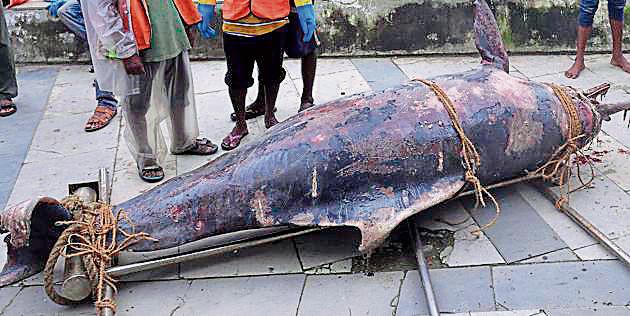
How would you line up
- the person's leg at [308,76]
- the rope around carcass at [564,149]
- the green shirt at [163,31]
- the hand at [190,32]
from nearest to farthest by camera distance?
the rope around carcass at [564,149] < the green shirt at [163,31] < the hand at [190,32] < the person's leg at [308,76]

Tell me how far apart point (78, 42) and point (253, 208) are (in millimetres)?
4231

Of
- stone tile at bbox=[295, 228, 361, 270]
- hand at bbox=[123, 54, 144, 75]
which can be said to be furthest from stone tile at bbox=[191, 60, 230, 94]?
stone tile at bbox=[295, 228, 361, 270]

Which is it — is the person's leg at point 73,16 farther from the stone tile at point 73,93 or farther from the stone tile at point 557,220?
the stone tile at point 557,220

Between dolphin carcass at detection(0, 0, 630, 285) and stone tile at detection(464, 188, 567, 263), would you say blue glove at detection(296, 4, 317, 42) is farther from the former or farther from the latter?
stone tile at detection(464, 188, 567, 263)

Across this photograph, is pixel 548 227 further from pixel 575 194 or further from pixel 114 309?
pixel 114 309

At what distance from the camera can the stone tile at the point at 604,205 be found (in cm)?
421

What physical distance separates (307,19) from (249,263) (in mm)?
1897

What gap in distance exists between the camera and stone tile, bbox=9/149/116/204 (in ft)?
15.8

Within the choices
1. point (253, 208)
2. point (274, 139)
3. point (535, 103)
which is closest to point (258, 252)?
point (253, 208)

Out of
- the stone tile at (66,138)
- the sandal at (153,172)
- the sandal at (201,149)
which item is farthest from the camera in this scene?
the stone tile at (66,138)

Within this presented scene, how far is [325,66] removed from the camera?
7.09 m

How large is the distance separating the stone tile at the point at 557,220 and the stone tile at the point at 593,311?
56 centimetres

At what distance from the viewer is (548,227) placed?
4242 millimetres

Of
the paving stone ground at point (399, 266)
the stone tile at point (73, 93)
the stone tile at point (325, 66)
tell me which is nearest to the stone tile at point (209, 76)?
the stone tile at point (325, 66)
